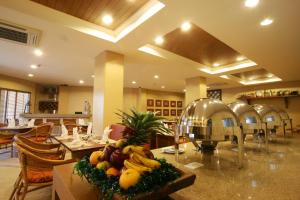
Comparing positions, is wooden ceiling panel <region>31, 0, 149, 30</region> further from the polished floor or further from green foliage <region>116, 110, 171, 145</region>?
the polished floor

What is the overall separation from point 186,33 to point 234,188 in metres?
2.84

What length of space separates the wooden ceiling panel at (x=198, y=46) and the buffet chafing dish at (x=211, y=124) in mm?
2103

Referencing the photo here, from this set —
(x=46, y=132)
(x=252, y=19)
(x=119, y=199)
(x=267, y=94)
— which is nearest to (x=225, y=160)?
(x=119, y=199)

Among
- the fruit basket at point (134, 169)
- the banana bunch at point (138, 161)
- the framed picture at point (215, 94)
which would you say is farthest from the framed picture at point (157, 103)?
the banana bunch at point (138, 161)

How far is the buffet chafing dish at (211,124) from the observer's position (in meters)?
1.15

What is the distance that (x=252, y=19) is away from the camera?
92.5 inches

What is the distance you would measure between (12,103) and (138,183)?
27.5 ft

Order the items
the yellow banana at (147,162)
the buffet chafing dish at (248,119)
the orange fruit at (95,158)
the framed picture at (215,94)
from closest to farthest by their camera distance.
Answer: the yellow banana at (147,162) → the orange fruit at (95,158) → the buffet chafing dish at (248,119) → the framed picture at (215,94)

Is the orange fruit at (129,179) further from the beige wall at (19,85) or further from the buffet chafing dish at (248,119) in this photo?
the beige wall at (19,85)

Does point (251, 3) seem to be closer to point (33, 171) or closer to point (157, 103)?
point (33, 171)

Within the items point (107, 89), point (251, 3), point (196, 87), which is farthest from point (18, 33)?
point (196, 87)

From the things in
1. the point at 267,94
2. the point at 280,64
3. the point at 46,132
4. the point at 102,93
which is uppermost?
the point at 280,64

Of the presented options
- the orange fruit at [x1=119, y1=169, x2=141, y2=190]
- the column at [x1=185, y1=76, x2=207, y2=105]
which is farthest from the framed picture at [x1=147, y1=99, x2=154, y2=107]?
the orange fruit at [x1=119, y1=169, x2=141, y2=190]

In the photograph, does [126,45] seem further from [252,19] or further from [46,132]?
[46,132]
